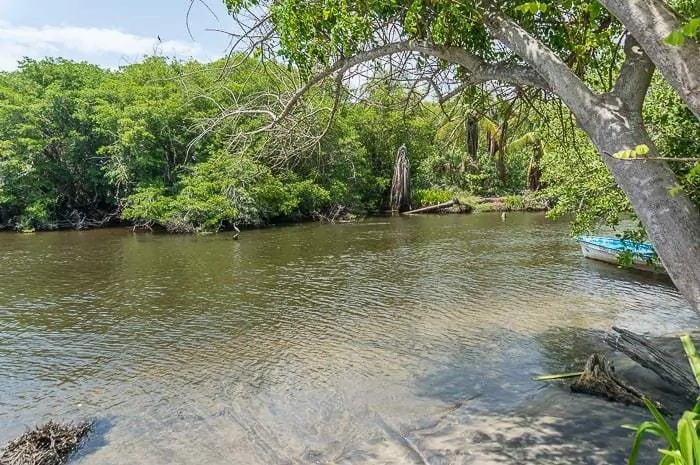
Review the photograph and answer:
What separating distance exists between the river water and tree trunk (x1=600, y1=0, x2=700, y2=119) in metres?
4.15

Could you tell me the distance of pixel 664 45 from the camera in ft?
8.44

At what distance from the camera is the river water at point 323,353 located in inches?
246

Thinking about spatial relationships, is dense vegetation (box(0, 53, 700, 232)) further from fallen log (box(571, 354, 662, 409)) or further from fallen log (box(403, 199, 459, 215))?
fallen log (box(571, 354, 662, 409))

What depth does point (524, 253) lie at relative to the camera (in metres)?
19.3

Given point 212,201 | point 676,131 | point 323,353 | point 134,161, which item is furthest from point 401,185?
point 676,131

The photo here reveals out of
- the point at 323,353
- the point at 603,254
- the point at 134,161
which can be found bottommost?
the point at 323,353

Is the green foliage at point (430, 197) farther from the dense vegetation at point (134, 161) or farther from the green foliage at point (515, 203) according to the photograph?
the dense vegetation at point (134, 161)

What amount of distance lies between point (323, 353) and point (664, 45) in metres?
7.88

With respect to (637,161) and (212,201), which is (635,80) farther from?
(212,201)

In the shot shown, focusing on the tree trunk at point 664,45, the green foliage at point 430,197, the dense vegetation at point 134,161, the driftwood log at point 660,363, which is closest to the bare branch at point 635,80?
the tree trunk at point 664,45

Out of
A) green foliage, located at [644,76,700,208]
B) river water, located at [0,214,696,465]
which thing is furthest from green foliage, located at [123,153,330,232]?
green foliage, located at [644,76,700,208]

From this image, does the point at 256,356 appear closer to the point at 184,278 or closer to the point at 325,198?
the point at 184,278

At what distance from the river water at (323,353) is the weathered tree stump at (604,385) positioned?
0.18 metres

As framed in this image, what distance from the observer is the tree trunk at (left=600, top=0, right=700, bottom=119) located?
8.31 feet
